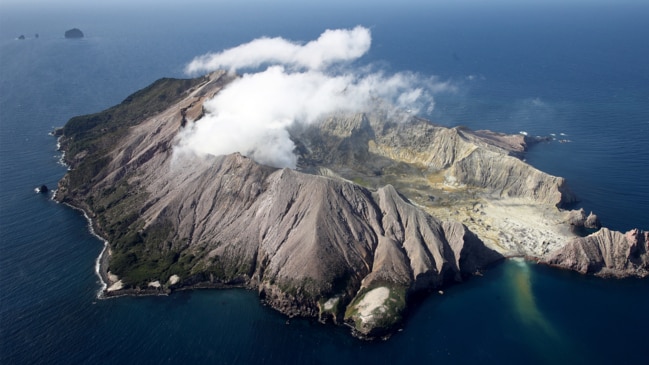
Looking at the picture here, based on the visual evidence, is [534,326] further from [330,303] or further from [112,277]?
[112,277]

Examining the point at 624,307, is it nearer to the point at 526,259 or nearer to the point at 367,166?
the point at 526,259

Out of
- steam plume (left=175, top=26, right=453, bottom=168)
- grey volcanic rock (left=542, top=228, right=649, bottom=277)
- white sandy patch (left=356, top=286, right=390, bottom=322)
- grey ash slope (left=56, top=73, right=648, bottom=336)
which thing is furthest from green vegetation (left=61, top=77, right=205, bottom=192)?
grey volcanic rock (left=542, top=228, right=649, bottom=277)

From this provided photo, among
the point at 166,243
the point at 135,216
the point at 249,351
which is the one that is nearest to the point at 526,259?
the point at 249,351

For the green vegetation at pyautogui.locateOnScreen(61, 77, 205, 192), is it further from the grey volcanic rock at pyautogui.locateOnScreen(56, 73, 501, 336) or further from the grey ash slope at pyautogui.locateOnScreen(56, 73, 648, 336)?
the grey volcanic rock at pyautogui.locateOnScreen(56, 73, 501, 336)

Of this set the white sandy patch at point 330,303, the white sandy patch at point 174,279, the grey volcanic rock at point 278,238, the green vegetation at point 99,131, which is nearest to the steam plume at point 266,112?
the grey volcanic rock at point 278,238

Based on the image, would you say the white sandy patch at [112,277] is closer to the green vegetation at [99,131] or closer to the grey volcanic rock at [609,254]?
the green vegetation at [99,131]

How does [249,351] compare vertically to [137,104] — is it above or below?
below
